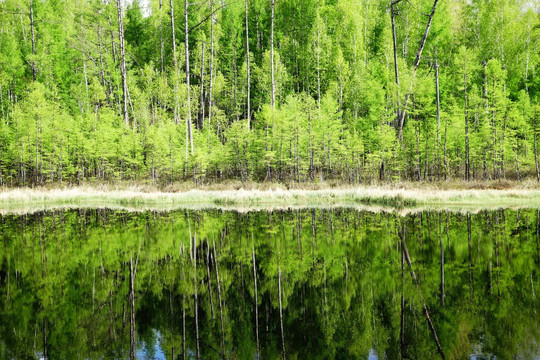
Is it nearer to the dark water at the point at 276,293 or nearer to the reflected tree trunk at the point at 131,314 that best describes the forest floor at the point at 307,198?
the dark water at the point at 276,293

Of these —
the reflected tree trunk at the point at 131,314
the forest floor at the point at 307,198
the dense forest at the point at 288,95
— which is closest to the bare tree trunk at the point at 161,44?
the dense forest at the point at 288,95

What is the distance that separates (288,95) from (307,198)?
47.0ft

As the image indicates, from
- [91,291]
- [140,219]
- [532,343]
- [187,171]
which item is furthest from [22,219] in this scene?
[532,343]

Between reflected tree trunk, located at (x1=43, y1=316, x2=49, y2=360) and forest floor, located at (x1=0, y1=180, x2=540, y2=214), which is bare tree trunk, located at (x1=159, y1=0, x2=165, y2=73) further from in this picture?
reflected tree trunk, located at (x1=43, y1=316, x2=49, y2=360)

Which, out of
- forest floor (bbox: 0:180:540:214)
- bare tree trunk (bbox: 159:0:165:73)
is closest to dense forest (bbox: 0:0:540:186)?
bare tree trunk (bbox: 159:0:165:73)

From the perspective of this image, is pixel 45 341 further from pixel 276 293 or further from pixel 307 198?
pixel 307 198

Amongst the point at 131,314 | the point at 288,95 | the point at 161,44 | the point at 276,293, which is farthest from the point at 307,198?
the point at 161,44

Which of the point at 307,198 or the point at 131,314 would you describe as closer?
the point at 131,314

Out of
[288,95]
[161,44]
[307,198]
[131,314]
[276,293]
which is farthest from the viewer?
[161,44]

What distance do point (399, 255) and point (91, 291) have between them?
7225mm

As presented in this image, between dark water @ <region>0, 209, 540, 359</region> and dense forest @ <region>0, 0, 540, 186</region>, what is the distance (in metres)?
17.5

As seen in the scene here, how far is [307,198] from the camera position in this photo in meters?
23.8

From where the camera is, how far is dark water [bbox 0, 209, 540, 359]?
5.05 m

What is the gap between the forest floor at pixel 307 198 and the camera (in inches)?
826
